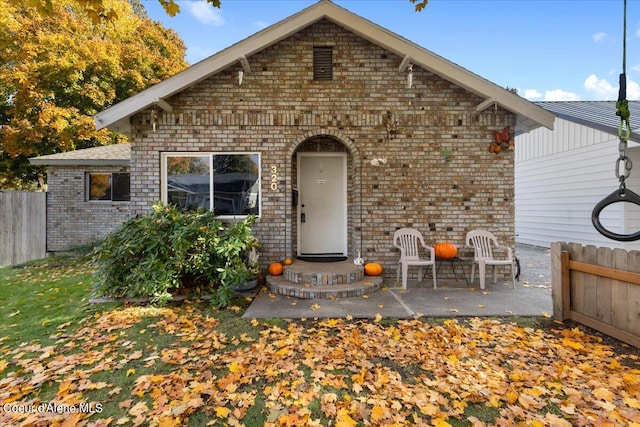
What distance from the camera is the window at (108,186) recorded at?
1006 cm

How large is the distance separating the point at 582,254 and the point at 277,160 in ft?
16.8

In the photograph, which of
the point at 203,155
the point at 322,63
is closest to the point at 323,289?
the point at 203,155

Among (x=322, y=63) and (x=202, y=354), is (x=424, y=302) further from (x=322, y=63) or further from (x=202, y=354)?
(x=322, y=63)

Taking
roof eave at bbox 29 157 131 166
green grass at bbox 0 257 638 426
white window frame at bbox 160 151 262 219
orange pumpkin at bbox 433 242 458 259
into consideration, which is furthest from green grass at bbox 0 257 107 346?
orange pumpkin at bbox 433 242 458 259

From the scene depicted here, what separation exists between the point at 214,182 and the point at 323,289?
3176 millimetres

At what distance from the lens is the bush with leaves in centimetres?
483

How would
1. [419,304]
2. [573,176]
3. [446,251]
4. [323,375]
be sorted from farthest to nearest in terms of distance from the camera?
1. [573,176]
2. [446,251]
3. [419,304]
4. [323,375]

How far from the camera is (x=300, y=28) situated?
586 cm

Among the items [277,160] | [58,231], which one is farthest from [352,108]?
[58,231]

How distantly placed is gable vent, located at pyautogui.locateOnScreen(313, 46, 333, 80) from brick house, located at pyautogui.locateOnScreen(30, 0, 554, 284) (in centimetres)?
2

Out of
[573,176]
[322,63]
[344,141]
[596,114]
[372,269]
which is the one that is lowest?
[372,269]

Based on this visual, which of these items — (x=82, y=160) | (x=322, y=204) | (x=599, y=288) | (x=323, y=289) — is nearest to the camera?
(x=599, y=288)

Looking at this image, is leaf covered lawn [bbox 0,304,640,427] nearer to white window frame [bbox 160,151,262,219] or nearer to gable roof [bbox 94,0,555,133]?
white window frame [bbox 160,151,262,219]

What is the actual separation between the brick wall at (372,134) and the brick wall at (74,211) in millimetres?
5284
